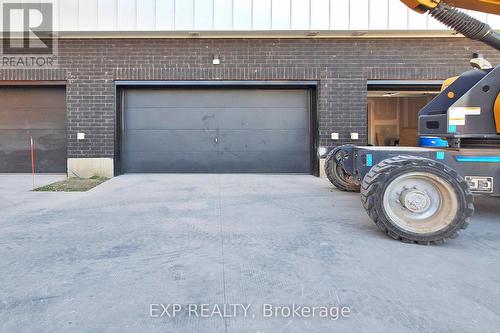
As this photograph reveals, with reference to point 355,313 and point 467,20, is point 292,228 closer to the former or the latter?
point 355,313

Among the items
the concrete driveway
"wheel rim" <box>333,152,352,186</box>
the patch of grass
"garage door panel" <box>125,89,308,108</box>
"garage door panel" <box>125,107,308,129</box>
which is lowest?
the concrete driveway

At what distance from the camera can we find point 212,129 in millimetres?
11852

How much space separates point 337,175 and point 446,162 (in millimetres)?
3424

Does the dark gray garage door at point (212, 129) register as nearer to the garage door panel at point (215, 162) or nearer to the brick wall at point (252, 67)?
the garage door panel at point (215, 162)

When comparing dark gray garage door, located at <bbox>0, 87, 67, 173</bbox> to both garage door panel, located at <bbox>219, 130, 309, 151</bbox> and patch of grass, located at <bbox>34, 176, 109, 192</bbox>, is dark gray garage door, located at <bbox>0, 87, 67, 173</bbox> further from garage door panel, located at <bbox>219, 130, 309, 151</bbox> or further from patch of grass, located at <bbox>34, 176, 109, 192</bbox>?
garage door panel, located at <bbox>219, 130, 309, 151</bbox>

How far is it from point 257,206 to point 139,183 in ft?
13.7

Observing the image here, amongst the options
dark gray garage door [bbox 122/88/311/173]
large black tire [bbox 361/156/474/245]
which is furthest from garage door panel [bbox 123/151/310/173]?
large black tire [bbox 361/156/474/245]

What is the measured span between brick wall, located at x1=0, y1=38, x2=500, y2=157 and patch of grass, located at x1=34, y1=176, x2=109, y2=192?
3.47ft

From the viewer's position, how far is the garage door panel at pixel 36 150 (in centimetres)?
1196

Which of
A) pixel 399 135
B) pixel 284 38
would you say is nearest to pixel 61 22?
pixel 284 38

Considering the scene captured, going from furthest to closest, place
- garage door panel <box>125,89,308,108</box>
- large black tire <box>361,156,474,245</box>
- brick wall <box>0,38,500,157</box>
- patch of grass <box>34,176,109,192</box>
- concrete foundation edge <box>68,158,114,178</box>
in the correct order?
1. garage door panel <box>125,89,308,108</box>
2. concrete foundation edge <box>68,158,114,178</box>
3. brick wall <box>0,38,500,157</box>
4. patch of grass <box>34,176,109,192</box>
5. large black tire <box>361,156,474,245</box>

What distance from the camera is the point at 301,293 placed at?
3236mm

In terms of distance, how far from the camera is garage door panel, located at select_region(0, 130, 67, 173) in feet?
39.2

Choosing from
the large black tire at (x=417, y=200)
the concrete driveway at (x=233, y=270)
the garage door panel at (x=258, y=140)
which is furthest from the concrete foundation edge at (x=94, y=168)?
the large black tire at (x=417, y=200)
